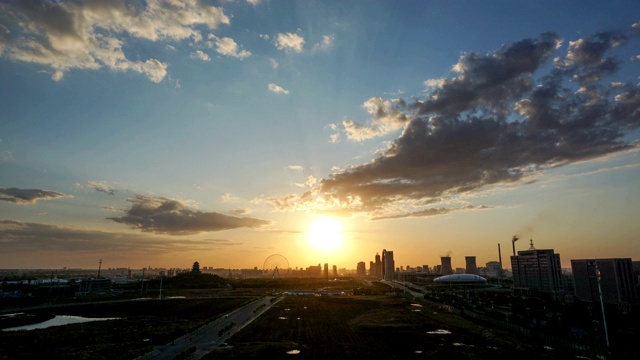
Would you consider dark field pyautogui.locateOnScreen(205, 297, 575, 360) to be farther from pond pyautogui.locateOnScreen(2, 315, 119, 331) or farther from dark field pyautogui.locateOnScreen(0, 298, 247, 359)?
pond pyautogui.locateOnScreen(2, 315, 119, 331)

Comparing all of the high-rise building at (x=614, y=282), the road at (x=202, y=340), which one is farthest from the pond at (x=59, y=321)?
the high-rise building at (x=614, y=282)

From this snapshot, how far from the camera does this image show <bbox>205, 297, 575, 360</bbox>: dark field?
53.4m

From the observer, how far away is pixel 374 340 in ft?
210

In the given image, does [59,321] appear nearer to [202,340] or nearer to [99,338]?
[99,338]

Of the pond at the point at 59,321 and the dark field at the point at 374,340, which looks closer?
the dark field at the point at 374,340

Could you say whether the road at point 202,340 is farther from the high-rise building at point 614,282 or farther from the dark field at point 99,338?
the high-rise building at point 614,282

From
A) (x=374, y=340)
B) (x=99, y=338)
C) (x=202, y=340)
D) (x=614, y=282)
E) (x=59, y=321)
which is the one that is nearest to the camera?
(x=202, y=340)

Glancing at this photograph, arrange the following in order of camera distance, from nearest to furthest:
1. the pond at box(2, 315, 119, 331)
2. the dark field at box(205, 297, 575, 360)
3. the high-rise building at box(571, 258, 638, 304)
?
the dark field at box(205, 297, 575, 360) < the pond at box(2, 315, 119, 331) < the high-rise building at box(571, 258, 638, 304)

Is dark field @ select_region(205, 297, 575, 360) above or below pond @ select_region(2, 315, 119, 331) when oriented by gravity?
above

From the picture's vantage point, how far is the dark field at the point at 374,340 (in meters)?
53.4

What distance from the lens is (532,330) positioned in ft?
216

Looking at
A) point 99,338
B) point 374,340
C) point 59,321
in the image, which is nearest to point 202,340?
point 99,338

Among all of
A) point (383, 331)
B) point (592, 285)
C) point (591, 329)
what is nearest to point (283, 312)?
point (383, 331)

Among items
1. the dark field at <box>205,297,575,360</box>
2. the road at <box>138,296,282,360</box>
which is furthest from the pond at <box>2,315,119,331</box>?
the dark field at <box>205,297,575,360</box>
